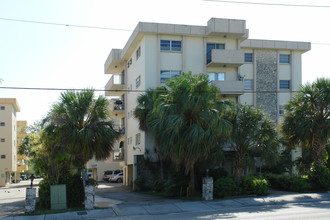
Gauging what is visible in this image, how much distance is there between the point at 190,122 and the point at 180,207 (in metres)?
5.60

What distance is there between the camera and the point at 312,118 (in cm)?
2656

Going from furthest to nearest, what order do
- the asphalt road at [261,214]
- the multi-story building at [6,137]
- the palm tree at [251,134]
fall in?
the multi-story building at [6,137] < the palm tree at [251,134] < the asphalt road at [261,214]

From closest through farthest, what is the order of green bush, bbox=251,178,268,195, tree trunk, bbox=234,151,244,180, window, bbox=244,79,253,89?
green bush, bbox=251,178,268,195
tree trunk, bbox=234,151,244,180
window, bbox=244,79,253,89

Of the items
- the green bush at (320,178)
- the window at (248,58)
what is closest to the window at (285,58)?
the window at (248,58)

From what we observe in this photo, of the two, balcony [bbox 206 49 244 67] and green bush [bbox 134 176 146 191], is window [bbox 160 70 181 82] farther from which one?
green bush [bbox 134 176 146 191]

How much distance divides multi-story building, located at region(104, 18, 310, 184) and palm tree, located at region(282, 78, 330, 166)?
11.4 ft

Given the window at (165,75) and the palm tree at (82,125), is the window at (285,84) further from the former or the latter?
the palm tree at (82,125)

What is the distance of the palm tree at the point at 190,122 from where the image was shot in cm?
2306

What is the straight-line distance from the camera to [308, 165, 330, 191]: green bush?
1030 inches

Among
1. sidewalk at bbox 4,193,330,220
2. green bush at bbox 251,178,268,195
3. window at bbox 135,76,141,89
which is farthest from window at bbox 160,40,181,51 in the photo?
sidewalk at bbox 4,193,330,220

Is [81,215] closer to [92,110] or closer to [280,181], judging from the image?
[92,110]

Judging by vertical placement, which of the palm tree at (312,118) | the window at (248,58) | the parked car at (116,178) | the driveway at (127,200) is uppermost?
the window at (248,58)

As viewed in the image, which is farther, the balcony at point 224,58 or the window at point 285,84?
the window at point 285,84

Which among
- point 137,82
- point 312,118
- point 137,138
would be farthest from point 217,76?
point 312,118
